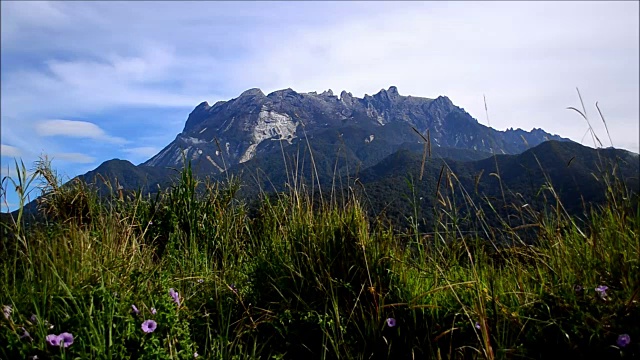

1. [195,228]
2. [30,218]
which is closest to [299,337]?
[195,228]

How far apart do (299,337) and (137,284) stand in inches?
38.3

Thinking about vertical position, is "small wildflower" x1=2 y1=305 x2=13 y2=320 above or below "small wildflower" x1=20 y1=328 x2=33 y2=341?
above

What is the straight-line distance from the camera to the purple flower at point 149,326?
226cm

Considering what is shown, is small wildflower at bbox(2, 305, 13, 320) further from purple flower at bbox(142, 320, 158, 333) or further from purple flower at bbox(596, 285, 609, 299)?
purple flower at bbox(596, 285, 609, 299)

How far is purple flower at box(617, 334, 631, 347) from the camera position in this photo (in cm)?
221

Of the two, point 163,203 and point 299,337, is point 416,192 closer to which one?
point 299,337

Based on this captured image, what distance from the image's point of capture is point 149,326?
230 cm

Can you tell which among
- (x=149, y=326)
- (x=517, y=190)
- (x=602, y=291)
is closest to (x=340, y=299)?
(x=149, y=326)

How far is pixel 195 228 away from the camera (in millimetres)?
4945

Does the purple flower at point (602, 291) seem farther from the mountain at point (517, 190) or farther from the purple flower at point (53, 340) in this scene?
the purple flower at point (53, 340)

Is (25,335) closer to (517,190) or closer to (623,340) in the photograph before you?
(623,340)

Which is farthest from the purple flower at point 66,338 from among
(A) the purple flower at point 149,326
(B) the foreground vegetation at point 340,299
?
(A) the purple flower at point 149,326

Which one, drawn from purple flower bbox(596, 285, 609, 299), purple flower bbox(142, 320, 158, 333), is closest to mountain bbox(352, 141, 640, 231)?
purple flower bbox(596, 285, 609, 299)

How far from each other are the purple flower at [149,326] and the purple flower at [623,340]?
215 cm
